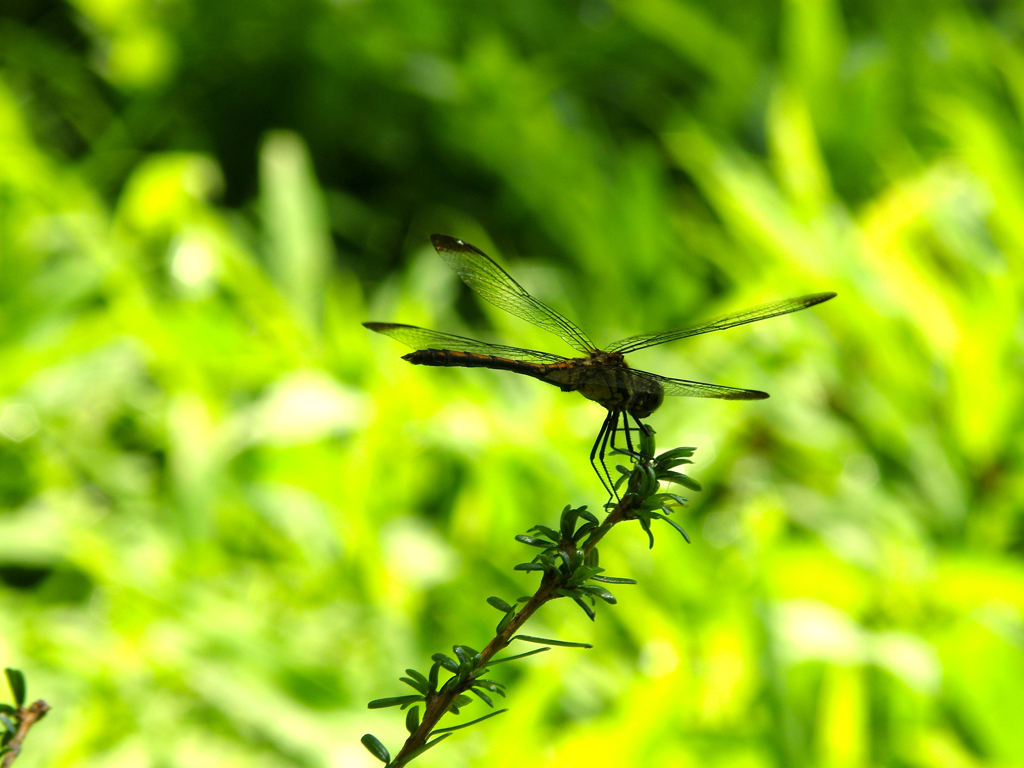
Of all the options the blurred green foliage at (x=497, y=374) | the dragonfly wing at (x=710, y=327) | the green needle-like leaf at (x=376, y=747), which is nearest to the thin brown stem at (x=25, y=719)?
the green needle-like leaf at (x=376, y=747)

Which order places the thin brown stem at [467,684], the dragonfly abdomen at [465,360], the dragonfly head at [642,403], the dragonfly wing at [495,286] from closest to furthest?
the thin brown stem at [467,684] < the dragonfly head at [642,403] < the dragonfly abdomen at [465,360] < the dragonfly wing at [495,286]

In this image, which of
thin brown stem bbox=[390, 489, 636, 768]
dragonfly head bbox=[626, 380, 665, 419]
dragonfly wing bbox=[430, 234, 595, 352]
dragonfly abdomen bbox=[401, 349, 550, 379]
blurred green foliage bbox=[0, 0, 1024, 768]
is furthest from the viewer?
blurred green foliage bbox=[0, 0, 1024, 768]

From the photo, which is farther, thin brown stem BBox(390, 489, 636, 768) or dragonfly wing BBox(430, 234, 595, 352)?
dragonfly wing BBox(430, 234, 595, 352)

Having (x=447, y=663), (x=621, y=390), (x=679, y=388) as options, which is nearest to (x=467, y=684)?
(x=447, y=663)

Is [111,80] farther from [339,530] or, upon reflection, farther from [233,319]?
[339,530]

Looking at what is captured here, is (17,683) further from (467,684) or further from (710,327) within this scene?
(710,327)

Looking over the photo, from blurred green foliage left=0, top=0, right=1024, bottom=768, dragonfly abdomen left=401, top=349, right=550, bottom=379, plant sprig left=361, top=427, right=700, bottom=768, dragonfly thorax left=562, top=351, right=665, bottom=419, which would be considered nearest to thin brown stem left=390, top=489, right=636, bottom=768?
plant sprig left=361, top=427, right=700, bottom=768

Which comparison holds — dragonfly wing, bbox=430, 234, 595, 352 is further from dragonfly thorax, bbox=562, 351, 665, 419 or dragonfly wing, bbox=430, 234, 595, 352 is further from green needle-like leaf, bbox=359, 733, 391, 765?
green needle-like leaf, bbox=359, 733, 391, 765

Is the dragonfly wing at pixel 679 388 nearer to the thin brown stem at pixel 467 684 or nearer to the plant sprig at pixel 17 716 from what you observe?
the thin brown stem at pixel 467 684
